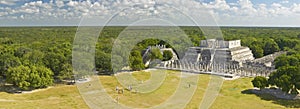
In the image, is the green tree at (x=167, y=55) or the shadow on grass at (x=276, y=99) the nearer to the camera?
the shadow on grass at (x=276, y=99)

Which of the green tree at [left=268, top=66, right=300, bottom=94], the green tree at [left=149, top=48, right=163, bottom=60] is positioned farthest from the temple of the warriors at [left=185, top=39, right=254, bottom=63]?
the green tree at [left=268, top=66, right=300, bottom=94]

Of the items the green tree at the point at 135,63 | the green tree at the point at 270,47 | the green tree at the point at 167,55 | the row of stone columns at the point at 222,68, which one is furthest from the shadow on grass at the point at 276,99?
the green tree at the point at 270,47

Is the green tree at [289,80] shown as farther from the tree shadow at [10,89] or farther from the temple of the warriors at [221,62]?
the tree shadow at [10,89]

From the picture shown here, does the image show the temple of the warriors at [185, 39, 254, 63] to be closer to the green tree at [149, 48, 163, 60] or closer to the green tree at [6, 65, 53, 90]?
the green tree at [149, 48, 163, 60]

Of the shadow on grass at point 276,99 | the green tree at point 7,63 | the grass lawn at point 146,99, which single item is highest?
the green tree at point 7,63

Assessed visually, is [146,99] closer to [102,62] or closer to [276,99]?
[276,99]
